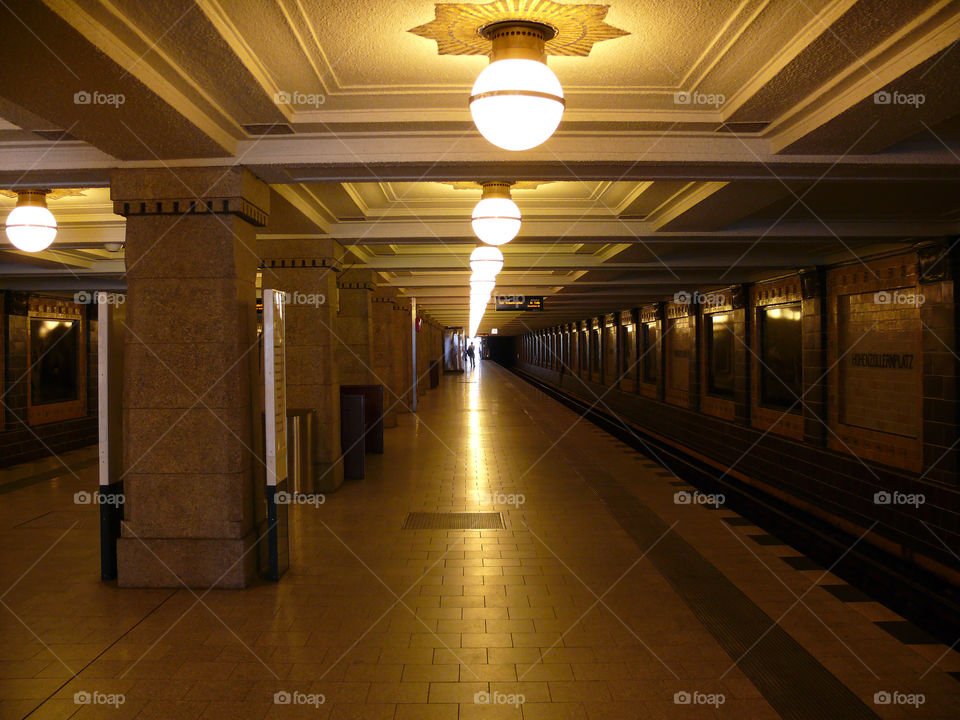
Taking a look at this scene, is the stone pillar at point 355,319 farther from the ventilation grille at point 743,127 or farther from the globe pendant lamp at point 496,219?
the ventilation grille at point 743,127

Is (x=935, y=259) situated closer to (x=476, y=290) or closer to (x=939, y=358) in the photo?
(x=939, y=358)

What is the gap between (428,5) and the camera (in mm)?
A: 3551

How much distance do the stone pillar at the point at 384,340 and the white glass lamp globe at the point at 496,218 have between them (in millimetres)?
10605

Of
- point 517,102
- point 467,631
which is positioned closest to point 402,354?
point 467,631

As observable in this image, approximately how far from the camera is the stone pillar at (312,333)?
8.73 meters

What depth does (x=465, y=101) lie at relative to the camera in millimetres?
4805

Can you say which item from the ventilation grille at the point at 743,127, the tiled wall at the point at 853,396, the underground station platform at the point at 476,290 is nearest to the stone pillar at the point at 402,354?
the tiled wall at the point at 853,396

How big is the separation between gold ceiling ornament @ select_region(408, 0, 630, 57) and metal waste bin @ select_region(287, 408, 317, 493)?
16.7 ft

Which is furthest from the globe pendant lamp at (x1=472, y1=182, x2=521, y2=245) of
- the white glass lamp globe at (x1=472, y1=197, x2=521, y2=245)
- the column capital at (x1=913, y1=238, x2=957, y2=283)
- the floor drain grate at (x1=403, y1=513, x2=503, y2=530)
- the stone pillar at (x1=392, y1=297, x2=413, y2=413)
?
the stone pillar at (x1=392, y1=297, x2=413, y2=413)

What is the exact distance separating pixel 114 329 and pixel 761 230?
25.1 feet

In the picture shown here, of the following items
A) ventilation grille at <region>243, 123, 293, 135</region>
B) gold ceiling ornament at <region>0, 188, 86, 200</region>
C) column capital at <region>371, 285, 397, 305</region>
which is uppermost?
gold ceiling ornament at <region>0, 188, 86, 200</region>

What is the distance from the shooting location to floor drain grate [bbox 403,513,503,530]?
7062mm

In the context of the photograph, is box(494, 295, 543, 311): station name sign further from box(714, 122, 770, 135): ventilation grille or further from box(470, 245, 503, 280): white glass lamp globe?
box(714, 122, 770, 135): ventilation grille

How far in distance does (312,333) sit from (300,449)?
5.11ft
